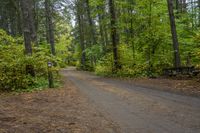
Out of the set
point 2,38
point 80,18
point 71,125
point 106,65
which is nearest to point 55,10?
point 80,18

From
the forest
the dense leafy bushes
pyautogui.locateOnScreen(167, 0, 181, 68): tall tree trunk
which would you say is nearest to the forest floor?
the dense leafy bushes

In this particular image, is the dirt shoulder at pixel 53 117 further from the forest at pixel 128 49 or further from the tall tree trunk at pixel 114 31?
the tall tree trunk at pixel 114 31

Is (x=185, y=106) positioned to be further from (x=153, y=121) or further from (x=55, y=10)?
(x=55, y=10)

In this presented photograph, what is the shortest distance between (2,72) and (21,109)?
567cm

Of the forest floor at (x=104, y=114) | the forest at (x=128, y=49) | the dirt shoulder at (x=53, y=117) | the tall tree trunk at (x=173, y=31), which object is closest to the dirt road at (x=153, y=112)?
the forest floor at (x=104, y=114)

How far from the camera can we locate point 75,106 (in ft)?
30.7

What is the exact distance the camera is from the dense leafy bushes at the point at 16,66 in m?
14.2

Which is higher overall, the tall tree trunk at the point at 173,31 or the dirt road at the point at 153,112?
the tall tree trunk at the point at 173,31

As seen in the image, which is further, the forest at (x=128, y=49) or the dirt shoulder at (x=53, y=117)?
the forest at (x=128, y=49)

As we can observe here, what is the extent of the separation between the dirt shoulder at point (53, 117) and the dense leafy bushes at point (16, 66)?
3.54m

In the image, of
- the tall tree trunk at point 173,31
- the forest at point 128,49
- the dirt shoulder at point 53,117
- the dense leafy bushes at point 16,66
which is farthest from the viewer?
the tall tree trunk at point 173,31

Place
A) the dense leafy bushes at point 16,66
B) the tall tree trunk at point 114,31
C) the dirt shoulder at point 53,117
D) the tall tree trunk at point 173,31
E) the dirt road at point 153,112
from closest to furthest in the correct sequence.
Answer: the dirt road at point 153,112
the dirt shoulder at point 53,117
the dense leafy bushes at point 16,66
the tall tree trunk at point 173,31
the tall tree trunk at point 114,31

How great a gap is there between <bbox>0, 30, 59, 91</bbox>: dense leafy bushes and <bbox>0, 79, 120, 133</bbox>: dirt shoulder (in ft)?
11.6

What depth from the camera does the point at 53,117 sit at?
300 inches
